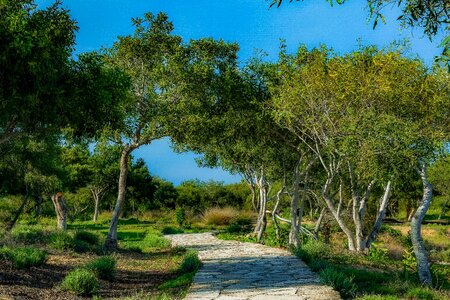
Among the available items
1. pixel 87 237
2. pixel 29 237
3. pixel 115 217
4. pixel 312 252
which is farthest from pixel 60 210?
pixel 312 252

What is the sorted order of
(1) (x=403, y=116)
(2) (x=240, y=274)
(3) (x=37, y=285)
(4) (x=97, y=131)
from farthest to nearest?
(1) (x=403, y=116), (4) (x=97, y=131), (2) (x=240, y=274), (3) (x=37, y=285)

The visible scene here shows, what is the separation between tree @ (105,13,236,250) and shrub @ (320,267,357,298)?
9.76 meters

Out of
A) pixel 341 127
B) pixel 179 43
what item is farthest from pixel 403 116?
pixel 179 43

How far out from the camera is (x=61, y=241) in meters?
19.3

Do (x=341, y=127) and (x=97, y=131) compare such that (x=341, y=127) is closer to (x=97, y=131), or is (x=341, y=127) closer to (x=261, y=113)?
(x=261, y=113)

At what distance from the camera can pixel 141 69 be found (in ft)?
69.3

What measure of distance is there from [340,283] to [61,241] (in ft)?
38.6

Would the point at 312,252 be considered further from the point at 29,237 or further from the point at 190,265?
the point at 29,237

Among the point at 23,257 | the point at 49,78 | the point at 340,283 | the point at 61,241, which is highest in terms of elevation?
the point at 49,78

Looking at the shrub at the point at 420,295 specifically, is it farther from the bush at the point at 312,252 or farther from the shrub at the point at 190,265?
the shrub at the point at 190,265

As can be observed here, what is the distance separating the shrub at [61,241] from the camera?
755 inches

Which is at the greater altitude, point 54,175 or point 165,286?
point 54,175

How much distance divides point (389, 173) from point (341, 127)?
328cm

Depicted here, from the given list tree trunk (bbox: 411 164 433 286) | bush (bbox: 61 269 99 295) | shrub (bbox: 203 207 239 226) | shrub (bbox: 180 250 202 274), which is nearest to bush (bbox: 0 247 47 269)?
bush (bbox: 61 269 99 295)
